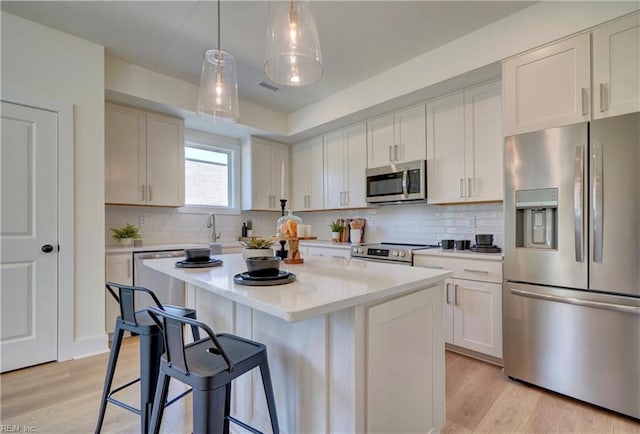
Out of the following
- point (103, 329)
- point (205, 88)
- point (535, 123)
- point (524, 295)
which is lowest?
point (103, 329)

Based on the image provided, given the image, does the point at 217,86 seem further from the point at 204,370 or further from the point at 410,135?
the point at 410,135

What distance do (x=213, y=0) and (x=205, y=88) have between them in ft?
2.38

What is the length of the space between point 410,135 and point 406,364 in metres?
2.56

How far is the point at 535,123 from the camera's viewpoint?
7.22ft

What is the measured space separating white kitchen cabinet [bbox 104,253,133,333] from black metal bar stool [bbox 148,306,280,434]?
2146 mm

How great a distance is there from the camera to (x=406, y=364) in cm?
136

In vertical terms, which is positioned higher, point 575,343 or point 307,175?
point 307,175

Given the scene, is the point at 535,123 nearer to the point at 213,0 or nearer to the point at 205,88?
the point at 205,88

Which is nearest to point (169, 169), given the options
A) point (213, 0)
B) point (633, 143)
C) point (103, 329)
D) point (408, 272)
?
point (103, 329)

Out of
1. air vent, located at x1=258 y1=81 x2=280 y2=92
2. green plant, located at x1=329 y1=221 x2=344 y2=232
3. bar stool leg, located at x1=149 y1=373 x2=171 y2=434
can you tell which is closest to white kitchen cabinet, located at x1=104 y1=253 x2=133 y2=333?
bar stool leg, located at x1=149 y1=373 x2=171 y2=434

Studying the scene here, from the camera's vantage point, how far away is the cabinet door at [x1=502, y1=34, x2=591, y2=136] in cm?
202

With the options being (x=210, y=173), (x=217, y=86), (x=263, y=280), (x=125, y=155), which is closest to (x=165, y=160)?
(x=125, y=155)

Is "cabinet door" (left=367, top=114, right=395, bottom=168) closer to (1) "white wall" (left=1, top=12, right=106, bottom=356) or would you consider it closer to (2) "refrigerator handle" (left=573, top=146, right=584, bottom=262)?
(2) "refrigerator handle" (left=573, top=146, right=584, bottom=262)

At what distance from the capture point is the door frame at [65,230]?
2568 millimetres
